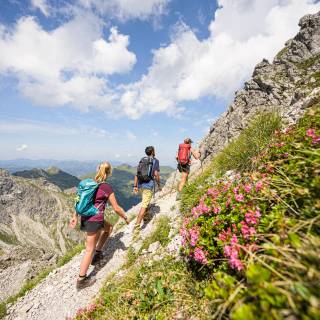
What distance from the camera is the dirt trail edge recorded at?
24.2ft

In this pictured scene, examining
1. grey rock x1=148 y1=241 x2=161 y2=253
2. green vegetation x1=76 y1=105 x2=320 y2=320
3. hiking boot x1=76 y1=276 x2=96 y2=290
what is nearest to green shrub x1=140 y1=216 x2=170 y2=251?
grey rock x1=148 y1=241 x2=161 y2=253

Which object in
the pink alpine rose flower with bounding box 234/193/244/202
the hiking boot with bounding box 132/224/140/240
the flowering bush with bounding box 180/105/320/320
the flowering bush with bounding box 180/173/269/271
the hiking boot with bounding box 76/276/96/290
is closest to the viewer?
the flowering bush with bounding box 180/105/320/320

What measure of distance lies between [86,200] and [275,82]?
42.4 m

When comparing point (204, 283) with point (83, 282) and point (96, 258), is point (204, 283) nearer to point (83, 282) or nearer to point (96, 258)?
point (83, 282)

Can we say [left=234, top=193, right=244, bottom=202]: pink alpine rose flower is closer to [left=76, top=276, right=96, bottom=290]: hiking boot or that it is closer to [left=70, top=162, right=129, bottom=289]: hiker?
[left=70, top=162, right=129, bottom=289]: hiker

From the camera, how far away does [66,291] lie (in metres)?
8.25

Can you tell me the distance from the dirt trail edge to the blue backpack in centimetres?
242

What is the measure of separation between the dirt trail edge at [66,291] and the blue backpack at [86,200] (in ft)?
7.94

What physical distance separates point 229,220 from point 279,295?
2235mm

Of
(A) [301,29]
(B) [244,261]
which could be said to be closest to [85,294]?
(B) [244,261]

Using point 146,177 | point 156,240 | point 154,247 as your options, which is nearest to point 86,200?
point 154,247

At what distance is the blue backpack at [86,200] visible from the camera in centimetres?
715

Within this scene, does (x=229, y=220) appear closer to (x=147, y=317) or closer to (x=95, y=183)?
(x=147, y=317)

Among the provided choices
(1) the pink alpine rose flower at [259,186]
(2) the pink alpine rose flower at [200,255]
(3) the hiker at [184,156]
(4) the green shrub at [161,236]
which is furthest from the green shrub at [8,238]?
(1) the pink alpine rose flower at [259,186]
